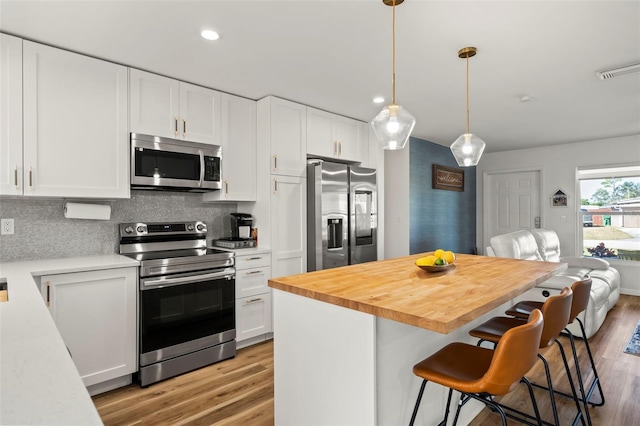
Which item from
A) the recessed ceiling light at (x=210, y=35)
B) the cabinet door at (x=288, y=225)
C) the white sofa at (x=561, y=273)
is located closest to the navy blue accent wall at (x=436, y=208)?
the white sofa at (x=561, y=273)

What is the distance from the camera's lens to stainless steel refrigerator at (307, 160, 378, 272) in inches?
144

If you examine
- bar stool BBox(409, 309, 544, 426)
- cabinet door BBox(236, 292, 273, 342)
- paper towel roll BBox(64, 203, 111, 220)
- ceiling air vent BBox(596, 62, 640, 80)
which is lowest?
cabinet door BBox(236, 292, 273, 342)

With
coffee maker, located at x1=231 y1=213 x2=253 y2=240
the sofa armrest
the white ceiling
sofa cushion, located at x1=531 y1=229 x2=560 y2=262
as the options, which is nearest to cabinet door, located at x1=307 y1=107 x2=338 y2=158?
the white ceiling

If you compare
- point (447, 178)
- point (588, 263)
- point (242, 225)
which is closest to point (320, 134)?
point (242, 225)

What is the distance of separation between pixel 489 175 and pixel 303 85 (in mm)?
4875

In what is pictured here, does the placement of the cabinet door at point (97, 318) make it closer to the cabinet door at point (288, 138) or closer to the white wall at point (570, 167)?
the cabinet door at point (288, 138)

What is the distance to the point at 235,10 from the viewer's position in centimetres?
A: 208

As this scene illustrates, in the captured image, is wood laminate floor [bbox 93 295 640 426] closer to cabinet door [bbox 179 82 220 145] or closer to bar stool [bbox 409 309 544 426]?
bar stool [bbox 409 309 544 426]

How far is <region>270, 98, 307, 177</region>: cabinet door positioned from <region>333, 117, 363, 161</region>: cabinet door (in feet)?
1.66

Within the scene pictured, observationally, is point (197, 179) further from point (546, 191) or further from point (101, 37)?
point (546, 191)

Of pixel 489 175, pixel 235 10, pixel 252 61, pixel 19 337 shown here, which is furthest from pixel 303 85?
pixel 489 175

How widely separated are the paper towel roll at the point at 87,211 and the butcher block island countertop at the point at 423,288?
1.75m

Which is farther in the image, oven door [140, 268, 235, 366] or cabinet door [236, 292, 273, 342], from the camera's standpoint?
cabinet door [236, 292, 273, 342]

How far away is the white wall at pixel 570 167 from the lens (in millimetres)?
5480
